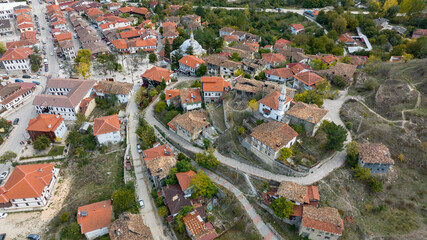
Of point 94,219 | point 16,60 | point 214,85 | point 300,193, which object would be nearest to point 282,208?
point 300,193

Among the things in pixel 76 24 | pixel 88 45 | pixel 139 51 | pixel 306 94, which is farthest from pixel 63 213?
pixel 76 24

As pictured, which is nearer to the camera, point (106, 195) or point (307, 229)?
point (307, 229)

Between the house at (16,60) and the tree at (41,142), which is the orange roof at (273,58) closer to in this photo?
the tree at (41,142)

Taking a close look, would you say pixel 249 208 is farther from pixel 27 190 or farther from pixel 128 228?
pixel 27 190

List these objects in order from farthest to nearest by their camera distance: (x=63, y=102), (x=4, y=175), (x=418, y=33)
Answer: (x=418, y=33) < (x=63, y=102) < (x=4, y=175)

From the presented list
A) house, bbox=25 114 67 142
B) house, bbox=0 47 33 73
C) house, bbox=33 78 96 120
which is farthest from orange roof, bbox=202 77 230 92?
house, bbox=0 47 33 73

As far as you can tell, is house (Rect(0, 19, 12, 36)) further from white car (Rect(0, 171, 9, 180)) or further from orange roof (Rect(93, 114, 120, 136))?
orange roof (Rect(93, 114, 120, 136))

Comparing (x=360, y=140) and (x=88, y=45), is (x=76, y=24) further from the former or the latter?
(x=360, y=140)
